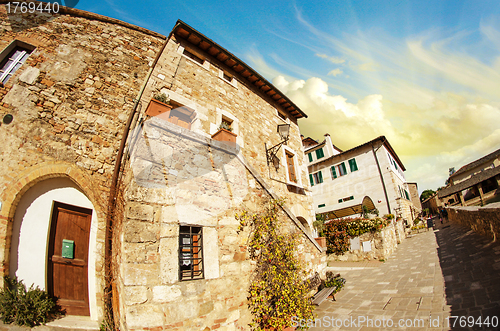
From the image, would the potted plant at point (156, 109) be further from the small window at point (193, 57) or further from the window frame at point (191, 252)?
the small window at point (193, 57)

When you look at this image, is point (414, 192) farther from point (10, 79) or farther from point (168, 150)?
point (10, 79)

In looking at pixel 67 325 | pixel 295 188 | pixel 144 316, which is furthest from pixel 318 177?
pixel 67 325

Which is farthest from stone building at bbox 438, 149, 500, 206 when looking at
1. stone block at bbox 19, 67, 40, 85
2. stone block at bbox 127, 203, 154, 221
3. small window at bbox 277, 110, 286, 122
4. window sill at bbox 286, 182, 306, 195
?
stone block at bbox 19, 67, 40, 85

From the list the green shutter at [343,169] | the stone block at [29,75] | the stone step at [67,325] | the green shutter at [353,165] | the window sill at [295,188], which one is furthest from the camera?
the green shutter at [343,169]

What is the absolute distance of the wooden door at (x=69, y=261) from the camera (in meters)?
4.03

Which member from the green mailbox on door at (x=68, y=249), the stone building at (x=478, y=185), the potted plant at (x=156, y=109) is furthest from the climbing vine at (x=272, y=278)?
the stone building at (x=478, y=185)

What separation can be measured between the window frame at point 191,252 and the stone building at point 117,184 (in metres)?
0.02

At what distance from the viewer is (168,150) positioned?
12.2 ft

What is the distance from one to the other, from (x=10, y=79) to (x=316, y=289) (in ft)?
29.5

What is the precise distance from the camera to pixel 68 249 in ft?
14.0

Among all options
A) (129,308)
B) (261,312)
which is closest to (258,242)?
(261,312)

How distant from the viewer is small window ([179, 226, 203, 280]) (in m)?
3.49

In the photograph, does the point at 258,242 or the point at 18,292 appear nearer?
the point at 18,292
